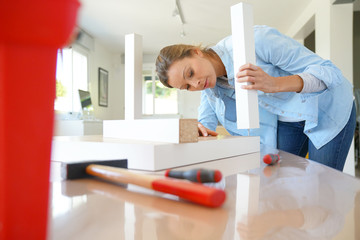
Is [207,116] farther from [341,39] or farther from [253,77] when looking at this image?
[341,39]

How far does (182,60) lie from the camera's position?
114cm

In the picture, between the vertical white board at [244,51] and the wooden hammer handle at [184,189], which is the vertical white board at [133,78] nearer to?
the vertical white board at [244,51]

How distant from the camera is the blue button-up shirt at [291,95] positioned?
3.26 feet

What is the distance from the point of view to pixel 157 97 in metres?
7.90

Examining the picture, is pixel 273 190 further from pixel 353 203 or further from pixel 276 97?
pixel 276 97

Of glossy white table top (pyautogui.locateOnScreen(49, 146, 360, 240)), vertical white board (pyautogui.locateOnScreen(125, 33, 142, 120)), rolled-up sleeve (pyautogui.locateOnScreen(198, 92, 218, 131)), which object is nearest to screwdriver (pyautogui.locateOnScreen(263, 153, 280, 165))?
glossy white table top (pyautogui.locateOnScreen(49, 146, 360, 240))

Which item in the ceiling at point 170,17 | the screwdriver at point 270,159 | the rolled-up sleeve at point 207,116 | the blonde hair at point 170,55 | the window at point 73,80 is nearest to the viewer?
the screwdriver at point 270,159

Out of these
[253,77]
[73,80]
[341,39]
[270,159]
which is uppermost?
[341,39]

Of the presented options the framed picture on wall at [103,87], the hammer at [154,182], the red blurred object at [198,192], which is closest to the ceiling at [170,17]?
the framed picture on wall at [103,87]

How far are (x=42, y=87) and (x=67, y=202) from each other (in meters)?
0.22

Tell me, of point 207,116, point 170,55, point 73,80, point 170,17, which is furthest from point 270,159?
point 73,80

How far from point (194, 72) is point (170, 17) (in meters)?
4.16

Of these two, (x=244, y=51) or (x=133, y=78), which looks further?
(x=133, y=78)

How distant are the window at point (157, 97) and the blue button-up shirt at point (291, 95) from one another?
21.6ft
